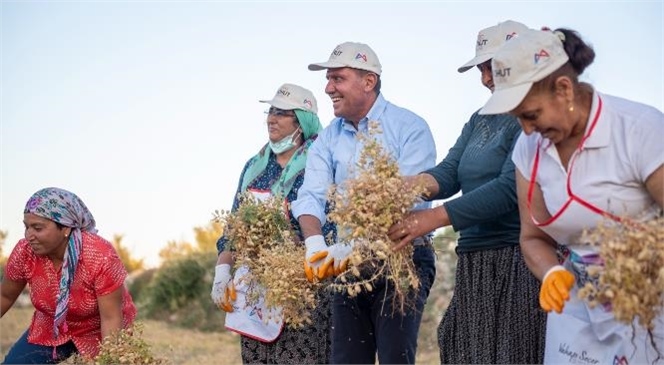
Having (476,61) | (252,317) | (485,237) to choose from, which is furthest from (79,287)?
(476,61)

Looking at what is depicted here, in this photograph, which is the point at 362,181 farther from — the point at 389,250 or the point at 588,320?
the point at 588,320

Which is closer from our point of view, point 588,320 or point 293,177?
point 588,320

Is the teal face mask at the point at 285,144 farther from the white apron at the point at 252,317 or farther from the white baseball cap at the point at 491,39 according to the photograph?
the white baseball cap at the point at 491,39

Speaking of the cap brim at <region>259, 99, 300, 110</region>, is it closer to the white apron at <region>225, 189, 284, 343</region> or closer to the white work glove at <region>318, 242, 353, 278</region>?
the white apron at <region>225, 189, 284, 343</region>

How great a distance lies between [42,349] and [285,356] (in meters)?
1.56

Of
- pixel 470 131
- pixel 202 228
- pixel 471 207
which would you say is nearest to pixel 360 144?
pixel 470 131

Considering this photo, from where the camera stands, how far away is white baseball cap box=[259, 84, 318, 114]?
7.07 meters

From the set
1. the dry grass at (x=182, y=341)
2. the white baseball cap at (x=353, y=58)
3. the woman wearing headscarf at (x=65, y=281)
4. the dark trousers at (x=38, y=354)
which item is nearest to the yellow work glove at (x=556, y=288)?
the white baseball cap at (x=353, y=58)

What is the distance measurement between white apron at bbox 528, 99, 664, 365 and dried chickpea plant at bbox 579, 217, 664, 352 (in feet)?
0.60

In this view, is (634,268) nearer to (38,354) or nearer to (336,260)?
(336,260)

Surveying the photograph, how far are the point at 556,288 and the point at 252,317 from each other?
2800 mm

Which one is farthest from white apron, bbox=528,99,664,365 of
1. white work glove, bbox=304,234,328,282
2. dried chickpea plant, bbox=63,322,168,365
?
dried chickpea plant, bbox=63,322,168,365

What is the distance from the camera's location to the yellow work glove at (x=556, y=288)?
4.52 metres

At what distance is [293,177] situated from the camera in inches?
271
